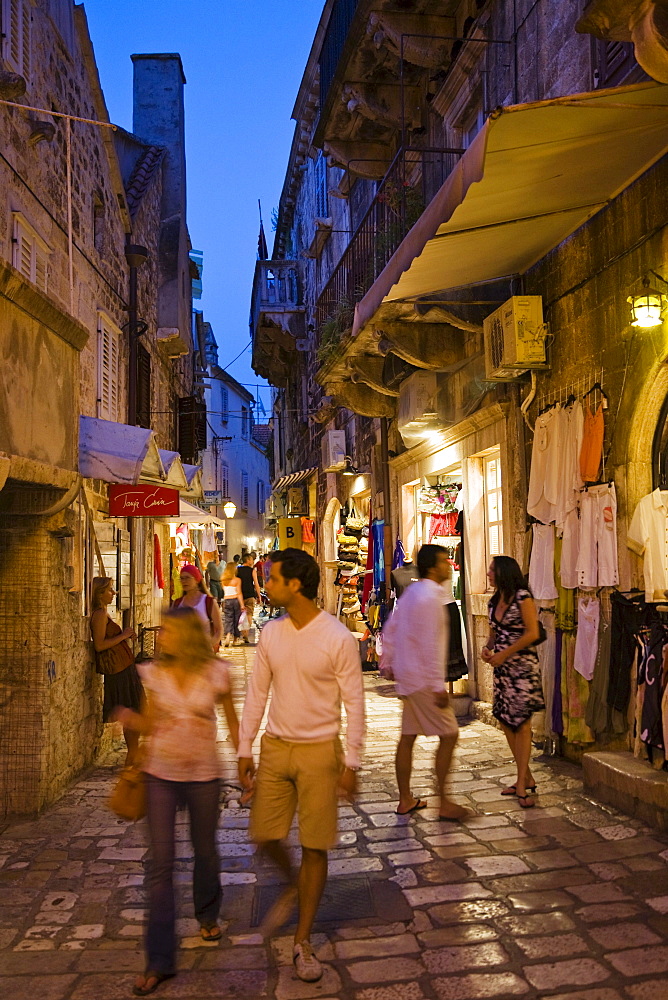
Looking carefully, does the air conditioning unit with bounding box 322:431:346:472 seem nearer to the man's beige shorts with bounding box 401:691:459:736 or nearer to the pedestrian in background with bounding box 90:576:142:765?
the pedestrian in background with bounding box 90:576:142:765

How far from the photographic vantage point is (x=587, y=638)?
7.06 metres

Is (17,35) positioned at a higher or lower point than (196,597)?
higher

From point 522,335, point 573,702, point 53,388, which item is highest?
point 522,335

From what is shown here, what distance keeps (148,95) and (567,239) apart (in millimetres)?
14344

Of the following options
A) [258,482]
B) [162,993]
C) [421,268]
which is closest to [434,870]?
[162,993]

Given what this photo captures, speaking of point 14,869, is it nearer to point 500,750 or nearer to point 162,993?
point 162,993

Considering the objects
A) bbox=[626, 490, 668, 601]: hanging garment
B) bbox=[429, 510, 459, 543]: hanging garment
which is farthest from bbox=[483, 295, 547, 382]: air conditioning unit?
bbox=[429, 510, 459, 543]: hanging garment

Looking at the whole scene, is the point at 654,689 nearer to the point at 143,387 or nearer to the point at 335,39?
the point at 143,387

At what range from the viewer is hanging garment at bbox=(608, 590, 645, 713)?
20.9 ft

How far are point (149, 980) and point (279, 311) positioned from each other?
22.7 meters

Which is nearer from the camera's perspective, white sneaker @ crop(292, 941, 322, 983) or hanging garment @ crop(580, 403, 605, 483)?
white sneaker @ crop(292, 941, 322, 983)

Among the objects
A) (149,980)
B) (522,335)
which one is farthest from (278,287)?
(149,980)

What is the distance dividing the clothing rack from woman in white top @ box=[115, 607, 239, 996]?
14.4ft

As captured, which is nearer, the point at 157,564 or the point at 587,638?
the point at 587,638
